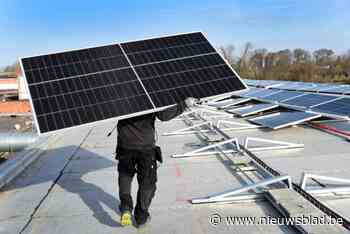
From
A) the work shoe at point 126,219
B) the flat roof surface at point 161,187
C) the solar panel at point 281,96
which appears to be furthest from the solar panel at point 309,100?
the work shoe at point 126,219

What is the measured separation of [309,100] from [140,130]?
1063cm

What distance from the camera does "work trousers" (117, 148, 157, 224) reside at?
473 cm

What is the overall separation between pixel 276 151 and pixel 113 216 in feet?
14.8

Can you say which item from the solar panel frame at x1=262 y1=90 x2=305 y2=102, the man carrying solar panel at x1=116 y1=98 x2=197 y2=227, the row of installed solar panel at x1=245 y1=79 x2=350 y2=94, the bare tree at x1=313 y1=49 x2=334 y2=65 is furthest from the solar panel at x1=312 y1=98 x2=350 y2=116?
the bare tree at x1=313 y1=49 x2=334 y2=65

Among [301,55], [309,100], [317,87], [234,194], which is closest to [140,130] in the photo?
[234,194]

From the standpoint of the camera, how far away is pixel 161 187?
252 inches

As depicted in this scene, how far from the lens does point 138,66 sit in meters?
5.93

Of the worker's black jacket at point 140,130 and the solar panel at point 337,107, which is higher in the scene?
the worker's black jacket at point 140,130

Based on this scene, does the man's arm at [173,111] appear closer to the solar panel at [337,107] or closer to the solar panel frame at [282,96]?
the solar panel at [337,107]

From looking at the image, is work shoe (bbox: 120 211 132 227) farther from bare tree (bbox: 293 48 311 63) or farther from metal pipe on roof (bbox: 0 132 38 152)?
bare tree (bbox: 293 48 311 63)

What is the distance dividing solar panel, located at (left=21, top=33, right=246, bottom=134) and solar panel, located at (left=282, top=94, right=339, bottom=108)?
25.9 feet

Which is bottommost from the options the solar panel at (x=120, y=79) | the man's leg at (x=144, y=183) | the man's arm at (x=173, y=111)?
the man's leg at (x=144, y=183)

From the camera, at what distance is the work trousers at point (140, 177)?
473 centimetres

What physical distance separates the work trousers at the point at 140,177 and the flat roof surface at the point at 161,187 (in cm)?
32
